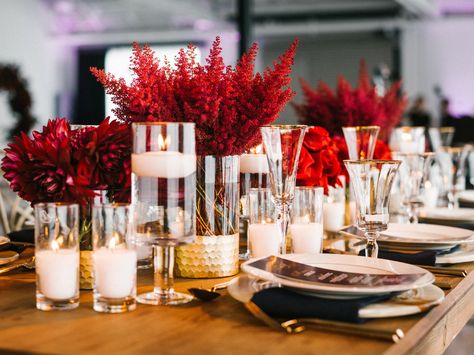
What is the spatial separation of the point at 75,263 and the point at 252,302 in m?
0.29

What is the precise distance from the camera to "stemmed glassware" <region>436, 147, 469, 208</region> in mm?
2545

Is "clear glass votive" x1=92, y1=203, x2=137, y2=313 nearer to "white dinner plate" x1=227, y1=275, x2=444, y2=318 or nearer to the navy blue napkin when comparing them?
"white dinner plate" x1=227, y1=275, x2=444, y2=318

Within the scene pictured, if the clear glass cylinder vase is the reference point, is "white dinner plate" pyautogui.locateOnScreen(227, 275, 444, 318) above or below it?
below

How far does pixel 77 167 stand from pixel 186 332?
0.42 m

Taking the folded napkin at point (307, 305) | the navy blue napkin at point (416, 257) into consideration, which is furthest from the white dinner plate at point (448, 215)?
the folded napkin at point (307, 305)

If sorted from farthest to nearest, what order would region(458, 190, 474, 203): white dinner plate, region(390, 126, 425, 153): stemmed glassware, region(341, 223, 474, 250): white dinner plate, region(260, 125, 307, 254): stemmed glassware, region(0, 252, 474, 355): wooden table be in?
1. region(458, 190, 474, 203): white dinner plate
2. region(390, 126, 425, 153): stemmed glassware
3. region(341, 223, 474, 250): white dinner plate
4. region(260, 125, 307, 254): stemmed glassware
5. region(0, 252, 474, 355): wooden table

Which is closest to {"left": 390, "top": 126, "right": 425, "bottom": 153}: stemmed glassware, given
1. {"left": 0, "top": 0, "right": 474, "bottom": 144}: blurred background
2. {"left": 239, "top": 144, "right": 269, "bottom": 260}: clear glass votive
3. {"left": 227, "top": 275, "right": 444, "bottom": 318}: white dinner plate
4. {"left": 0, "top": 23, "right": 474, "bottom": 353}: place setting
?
{"left": 0, "top": 23, "right": 474, "bottom": 353}: place setting

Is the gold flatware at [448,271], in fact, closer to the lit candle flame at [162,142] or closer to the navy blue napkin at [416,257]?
the navy blue napkin at [416,257]

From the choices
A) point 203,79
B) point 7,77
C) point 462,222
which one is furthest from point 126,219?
point 7,77

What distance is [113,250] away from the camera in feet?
3.85

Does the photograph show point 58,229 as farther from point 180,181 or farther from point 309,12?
point 309,12

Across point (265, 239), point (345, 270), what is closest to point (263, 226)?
point (265, 239)

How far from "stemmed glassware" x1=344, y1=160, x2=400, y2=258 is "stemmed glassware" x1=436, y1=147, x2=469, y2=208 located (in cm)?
119

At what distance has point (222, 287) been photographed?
1.36 m
